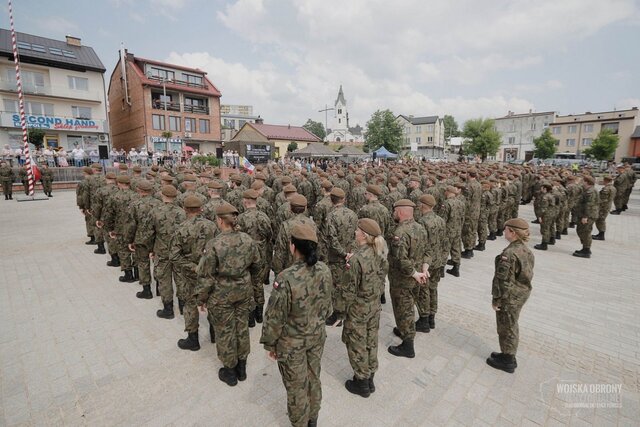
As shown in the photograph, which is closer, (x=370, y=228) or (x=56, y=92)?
(x=370, y=228)

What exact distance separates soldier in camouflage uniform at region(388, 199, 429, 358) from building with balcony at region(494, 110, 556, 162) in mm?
76243

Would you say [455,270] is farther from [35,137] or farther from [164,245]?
[35,137]

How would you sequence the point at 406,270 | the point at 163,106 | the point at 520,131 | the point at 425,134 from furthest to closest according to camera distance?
the point at 425,134, the point at 520,131, the point at 163,106, the point at 406,270

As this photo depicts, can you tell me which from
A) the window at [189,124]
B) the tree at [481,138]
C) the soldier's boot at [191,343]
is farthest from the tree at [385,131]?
the soldier's boot at [191,343]

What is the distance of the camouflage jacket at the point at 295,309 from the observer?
298 centimetres

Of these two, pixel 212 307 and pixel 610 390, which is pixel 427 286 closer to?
pixel 610 390

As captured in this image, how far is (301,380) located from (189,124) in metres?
41.8

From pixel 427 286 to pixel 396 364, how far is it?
4.54 ft

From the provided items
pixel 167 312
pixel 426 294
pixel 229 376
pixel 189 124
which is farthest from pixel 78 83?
pixel 426 294

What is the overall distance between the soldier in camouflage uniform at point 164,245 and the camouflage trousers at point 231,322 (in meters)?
2.16

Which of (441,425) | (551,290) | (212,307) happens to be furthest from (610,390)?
(212,307)

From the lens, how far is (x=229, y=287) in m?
3.88

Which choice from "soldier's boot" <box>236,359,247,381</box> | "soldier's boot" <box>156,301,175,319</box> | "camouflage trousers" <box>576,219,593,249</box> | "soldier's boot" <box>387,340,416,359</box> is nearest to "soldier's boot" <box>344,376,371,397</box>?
"soldier's boot" <box>387,340,416,359</box>

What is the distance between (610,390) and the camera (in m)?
4.05
